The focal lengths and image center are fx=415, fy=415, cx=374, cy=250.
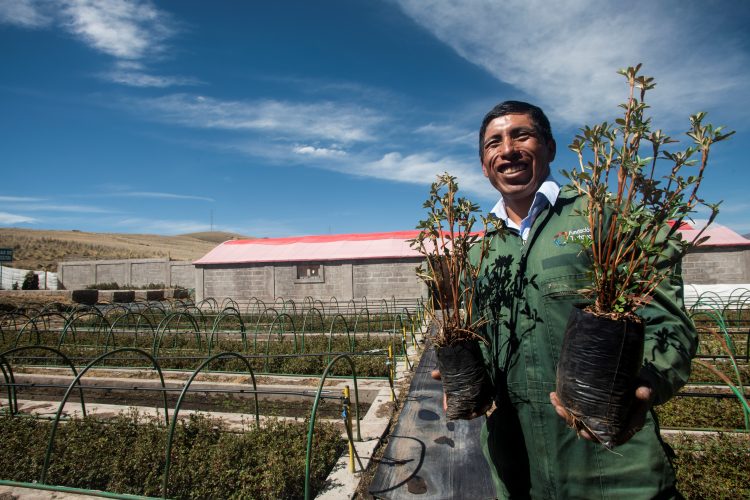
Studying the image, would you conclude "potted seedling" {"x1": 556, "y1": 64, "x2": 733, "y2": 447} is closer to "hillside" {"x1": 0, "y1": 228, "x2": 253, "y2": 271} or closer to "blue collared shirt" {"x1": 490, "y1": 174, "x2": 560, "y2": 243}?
"blue collared shirt" {"x1": 490, "y1": 174, "x2": 560, "y2": 243}

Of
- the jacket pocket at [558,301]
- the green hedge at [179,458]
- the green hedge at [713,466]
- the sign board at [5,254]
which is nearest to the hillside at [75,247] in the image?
the sign board at [5,254]

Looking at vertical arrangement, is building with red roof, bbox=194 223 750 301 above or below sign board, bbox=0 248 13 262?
below

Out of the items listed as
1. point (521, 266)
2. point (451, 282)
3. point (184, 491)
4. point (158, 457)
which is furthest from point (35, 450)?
point (521, 266)

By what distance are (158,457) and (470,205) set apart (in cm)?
467

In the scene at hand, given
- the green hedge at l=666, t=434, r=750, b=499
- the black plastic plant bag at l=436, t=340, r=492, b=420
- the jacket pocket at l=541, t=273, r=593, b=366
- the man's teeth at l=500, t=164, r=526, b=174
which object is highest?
the man's teeth at l=500, t=164, r=526, b=174

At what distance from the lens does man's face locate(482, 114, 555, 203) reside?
195 centimetres

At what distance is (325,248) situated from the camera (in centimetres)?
2259

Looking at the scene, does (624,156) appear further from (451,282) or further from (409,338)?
(409,338)

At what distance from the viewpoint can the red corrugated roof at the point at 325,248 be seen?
20.5 metres

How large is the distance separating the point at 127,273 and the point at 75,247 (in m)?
41.2

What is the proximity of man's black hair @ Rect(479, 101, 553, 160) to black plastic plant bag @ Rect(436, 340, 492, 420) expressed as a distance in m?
1.07

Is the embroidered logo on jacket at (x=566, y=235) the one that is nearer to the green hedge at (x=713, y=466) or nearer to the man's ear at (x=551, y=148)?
the man's ear at (x=551, y=148)

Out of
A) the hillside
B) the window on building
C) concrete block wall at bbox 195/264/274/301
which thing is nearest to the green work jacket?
the window on building

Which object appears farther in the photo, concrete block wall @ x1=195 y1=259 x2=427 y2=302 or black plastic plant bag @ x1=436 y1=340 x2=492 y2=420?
concrete block wall @ x1=195 y1=259 x2=427 y2=302
